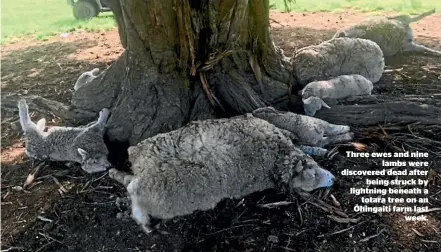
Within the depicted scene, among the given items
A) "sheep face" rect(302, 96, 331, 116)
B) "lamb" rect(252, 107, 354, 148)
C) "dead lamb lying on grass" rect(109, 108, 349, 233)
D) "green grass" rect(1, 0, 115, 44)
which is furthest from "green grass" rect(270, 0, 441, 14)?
"green grass" rect(1, 0, 115, 44)

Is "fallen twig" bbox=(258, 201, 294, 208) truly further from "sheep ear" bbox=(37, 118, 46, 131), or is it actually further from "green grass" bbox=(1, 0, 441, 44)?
"green grass" bbox=(1, 0, 441, 44)

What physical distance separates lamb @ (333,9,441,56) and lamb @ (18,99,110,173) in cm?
344

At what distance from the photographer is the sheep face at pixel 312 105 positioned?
402 centimetres

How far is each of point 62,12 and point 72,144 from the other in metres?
5.47

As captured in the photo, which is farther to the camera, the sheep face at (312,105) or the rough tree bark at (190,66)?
the sheep face at (312,105)

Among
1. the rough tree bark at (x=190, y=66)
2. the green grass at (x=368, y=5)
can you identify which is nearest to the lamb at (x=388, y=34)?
the green grass at (x=368, y=5)

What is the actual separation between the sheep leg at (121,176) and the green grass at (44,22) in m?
4.22

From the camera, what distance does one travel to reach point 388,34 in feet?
17.9

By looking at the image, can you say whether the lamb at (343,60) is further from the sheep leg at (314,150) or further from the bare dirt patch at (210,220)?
the sheep leg at (314,150)

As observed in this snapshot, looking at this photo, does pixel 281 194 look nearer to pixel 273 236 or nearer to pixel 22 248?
pixel 273 236

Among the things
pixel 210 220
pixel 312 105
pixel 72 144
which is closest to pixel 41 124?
pixel 72 144

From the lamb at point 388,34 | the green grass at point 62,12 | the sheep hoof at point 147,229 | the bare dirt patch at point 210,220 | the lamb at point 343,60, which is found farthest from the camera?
the green grass at point 62,12

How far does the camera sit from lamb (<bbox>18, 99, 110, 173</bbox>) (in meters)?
3.77

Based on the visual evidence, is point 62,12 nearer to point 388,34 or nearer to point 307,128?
point 388,34
